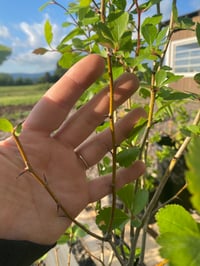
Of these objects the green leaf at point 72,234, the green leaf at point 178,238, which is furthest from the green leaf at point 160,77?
the green leaf at point 72,234

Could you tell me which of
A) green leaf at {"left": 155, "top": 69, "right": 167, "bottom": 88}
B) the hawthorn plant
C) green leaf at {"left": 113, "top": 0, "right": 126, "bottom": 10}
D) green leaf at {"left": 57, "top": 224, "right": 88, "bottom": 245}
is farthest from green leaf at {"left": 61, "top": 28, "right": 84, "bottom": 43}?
green leaf at {"left": 57, "top": 224, "right": 88, "bottom": 245}

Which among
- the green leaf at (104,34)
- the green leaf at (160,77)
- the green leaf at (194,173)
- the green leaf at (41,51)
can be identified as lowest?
the green leaf at (160,77)

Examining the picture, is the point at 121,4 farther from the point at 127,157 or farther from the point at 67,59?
the point at 127,157

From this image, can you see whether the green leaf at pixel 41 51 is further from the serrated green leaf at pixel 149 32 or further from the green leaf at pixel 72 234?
the green leaf at pixel 72 234

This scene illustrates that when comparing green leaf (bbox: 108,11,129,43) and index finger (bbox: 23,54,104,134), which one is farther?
index finger (bbox: 23,54,104,134)

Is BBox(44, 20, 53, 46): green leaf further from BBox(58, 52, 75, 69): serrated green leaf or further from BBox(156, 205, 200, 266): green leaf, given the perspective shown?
BBox(156, 205, 200, 266): green leaf

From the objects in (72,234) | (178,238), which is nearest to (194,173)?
(178,238)
